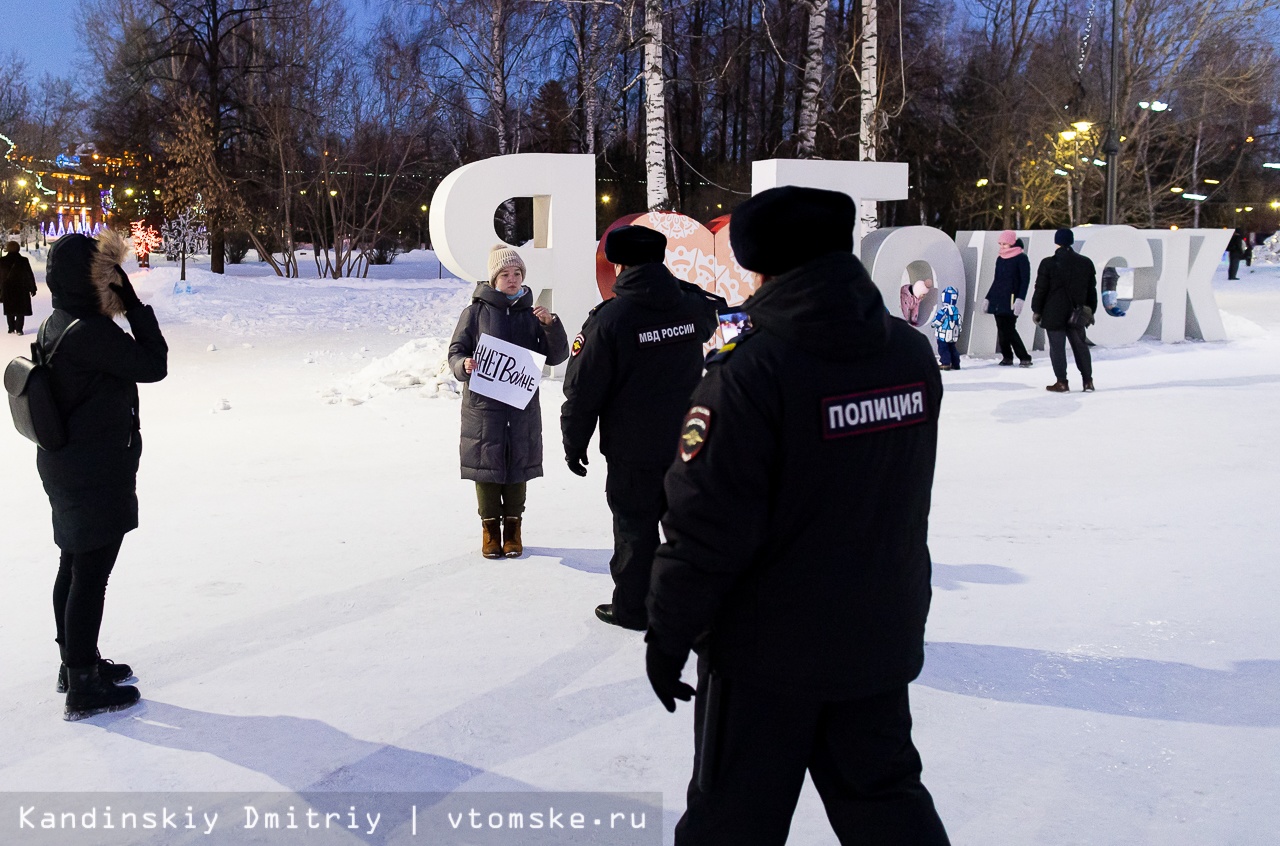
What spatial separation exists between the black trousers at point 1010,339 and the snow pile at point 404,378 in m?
6.38

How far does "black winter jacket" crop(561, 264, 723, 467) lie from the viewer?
13.8ft

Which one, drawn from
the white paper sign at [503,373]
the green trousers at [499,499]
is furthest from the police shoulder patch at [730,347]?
the green trousers at [499,499]

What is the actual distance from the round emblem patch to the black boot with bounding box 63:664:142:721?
2662mm

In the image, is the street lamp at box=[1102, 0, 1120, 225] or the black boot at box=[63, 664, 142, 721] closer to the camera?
the black boot at box=[63, 664, 142, 721]

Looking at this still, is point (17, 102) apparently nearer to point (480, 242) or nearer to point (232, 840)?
point (480, 242)

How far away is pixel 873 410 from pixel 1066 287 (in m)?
9.15

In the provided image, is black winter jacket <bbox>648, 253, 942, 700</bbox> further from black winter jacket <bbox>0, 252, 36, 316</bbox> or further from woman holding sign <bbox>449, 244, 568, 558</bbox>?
black winter jacket <bbox>0, 252, 36, 316</bbox>

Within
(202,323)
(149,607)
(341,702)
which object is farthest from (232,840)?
(202,323)

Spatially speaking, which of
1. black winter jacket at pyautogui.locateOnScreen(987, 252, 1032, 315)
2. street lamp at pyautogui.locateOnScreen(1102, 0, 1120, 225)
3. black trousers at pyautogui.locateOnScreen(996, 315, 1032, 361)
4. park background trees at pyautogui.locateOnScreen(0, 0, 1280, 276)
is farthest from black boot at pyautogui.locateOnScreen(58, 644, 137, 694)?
park background trees at pyautogui.locateOnScreen(0, 0, 1280, 276)

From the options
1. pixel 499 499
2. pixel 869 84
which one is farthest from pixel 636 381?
pixel 869 84

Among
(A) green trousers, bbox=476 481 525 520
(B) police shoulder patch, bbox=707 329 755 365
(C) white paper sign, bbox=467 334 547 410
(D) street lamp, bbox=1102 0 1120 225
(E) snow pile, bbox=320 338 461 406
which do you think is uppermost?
(D) street lamp, bbox=1102 0 1120 225

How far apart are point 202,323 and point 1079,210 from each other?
20.1 m

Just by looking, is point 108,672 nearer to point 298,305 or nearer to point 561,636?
point 561,636

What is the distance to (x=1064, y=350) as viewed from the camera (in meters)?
10.6
